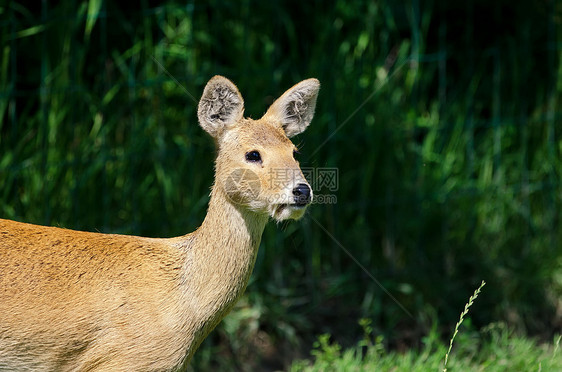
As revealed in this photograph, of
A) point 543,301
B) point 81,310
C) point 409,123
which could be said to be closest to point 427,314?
point 543,301

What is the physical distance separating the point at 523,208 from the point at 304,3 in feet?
6.72

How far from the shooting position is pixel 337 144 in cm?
555

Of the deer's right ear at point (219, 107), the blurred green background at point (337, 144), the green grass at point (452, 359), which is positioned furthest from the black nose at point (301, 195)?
the blurred green background at point (337, 144)

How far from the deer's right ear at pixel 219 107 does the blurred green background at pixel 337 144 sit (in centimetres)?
138

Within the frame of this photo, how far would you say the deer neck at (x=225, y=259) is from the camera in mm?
3189

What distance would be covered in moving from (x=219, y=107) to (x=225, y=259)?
59 centimetres

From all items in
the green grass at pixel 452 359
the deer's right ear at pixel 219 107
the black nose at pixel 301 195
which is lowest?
the green grass at pixel 452 359

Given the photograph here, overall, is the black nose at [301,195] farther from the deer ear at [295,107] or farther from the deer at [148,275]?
the deer ear at [295,107]

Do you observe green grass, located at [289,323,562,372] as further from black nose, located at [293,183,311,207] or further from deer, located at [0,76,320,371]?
black nose, located at [293,183,311,207]

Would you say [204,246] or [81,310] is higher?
[204,246]

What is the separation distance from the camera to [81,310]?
307 cm

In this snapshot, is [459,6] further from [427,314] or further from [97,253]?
[97,253]

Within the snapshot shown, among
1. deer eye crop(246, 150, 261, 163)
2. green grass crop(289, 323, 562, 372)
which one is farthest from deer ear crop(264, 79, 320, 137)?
green grass crop(289, 323, 562, 372)

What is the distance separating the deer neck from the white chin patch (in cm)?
16
